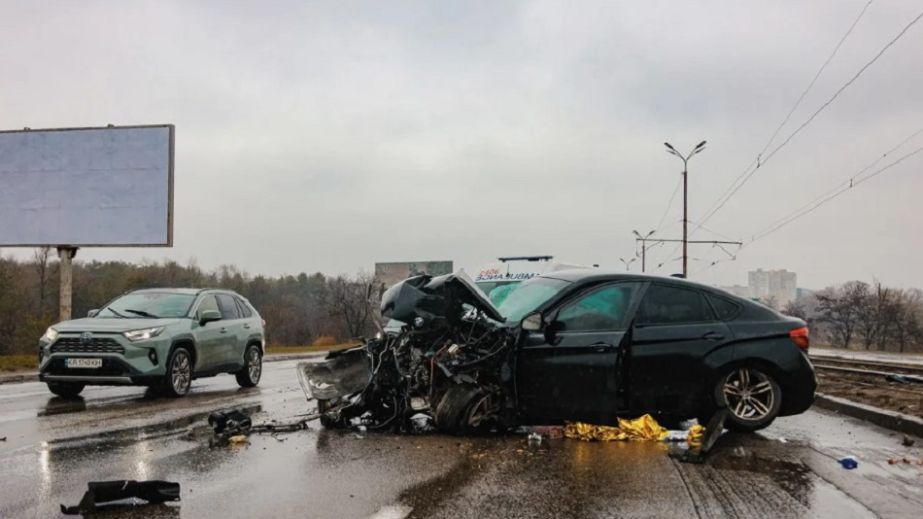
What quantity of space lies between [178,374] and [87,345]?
1.34 metres

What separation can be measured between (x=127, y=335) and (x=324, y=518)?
704cm

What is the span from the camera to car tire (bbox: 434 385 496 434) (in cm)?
728

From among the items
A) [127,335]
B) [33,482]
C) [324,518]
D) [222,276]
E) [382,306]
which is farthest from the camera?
[222,276]

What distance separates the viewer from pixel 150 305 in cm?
1162

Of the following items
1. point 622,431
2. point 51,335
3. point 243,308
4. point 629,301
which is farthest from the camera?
point 243,308

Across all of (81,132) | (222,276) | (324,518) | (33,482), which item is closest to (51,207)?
(81,132)

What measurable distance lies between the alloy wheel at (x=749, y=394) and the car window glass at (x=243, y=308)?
8936 millimetres

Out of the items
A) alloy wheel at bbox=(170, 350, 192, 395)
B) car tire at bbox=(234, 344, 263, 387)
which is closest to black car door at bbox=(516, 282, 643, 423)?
alloy wheel at bbox=(170, 350, 192, 395)

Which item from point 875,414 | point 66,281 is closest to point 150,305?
point 875,414

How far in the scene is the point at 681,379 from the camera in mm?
7266

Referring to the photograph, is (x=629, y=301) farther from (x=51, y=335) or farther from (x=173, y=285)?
(x=173, y=285)

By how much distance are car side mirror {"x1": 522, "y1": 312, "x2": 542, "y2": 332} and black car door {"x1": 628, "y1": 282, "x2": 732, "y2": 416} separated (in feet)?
3.03

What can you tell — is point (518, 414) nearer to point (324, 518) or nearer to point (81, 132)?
point (324, 518)

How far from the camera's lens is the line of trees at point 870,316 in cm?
7844
